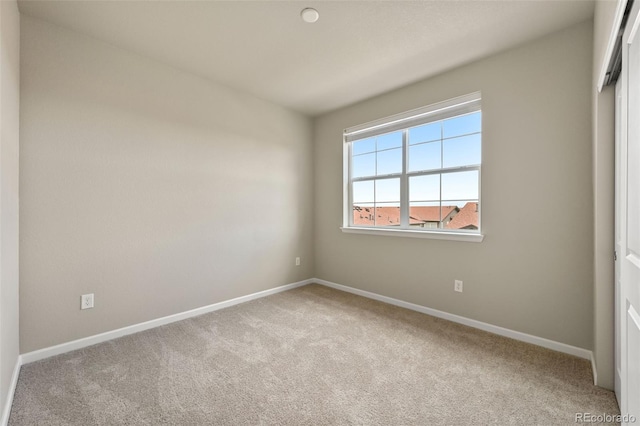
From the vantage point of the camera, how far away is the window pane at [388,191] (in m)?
3.36

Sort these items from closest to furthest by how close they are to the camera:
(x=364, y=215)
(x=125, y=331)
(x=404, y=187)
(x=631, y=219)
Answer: (x=631, y=219) → (x=125, y=331) → (x=404, y=187) → (x=364, y=215)

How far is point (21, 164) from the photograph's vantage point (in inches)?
78.3

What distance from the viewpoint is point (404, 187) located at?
10.7 ft

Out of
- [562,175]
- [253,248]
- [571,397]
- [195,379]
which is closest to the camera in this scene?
[571,397]

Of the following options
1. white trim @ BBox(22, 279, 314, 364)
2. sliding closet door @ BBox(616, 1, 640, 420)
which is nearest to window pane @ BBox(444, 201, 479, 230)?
sliding closet door @ BBox(616, 1, 640, 420)

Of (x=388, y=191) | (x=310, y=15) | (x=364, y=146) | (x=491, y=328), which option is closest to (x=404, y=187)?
(x=388, y=191)

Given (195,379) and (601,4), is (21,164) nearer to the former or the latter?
(195,379)

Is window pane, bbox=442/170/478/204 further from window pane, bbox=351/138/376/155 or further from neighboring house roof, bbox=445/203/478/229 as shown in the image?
window pane, bbox=351/138/376/155

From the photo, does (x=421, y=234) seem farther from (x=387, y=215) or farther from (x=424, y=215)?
(x=387, y=215)

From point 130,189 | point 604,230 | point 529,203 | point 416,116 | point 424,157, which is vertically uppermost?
point 416,116

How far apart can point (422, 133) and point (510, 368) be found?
229cm

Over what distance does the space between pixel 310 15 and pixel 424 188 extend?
199 centimetres

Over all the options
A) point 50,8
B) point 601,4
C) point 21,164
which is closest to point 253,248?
point 21,164

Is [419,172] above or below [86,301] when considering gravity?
above
